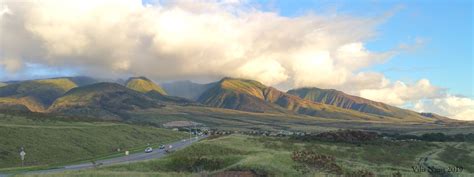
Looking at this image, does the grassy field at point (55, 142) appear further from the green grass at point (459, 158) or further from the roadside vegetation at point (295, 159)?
the green grass at point (459, 158)

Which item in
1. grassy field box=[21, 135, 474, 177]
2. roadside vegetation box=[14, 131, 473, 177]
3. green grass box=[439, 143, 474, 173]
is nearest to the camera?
roadside vegetation box=[14, 131, 473, 177]

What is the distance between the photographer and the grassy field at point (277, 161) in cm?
5747

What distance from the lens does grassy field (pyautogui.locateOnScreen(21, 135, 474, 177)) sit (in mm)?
57469

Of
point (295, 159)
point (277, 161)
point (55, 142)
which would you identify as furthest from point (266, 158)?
point (55, 142)

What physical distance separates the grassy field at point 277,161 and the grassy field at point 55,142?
40.4 meters

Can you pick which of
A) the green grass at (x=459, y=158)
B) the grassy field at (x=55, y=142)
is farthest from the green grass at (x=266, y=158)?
the grassy field at (x=55, y=142)

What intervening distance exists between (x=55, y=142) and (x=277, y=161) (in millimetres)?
86539

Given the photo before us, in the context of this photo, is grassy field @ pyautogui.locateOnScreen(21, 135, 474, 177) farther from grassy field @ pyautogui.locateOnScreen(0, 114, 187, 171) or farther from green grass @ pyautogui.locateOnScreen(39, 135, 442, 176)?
grassy field @ pyautogui.locateOnScreen(0, 114, 187, 171)

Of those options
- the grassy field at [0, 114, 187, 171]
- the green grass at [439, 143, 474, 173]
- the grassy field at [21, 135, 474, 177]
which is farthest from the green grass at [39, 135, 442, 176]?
the grassy field at [0, 114, 187, 171]

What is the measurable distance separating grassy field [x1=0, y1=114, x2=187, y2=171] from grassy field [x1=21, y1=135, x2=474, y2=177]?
40.4m

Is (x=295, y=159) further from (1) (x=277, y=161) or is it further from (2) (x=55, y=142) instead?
(2) (x=55, y=142)

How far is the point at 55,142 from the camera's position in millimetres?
130500

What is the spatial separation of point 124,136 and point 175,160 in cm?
11041

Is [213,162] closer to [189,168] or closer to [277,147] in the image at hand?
[189,168]
